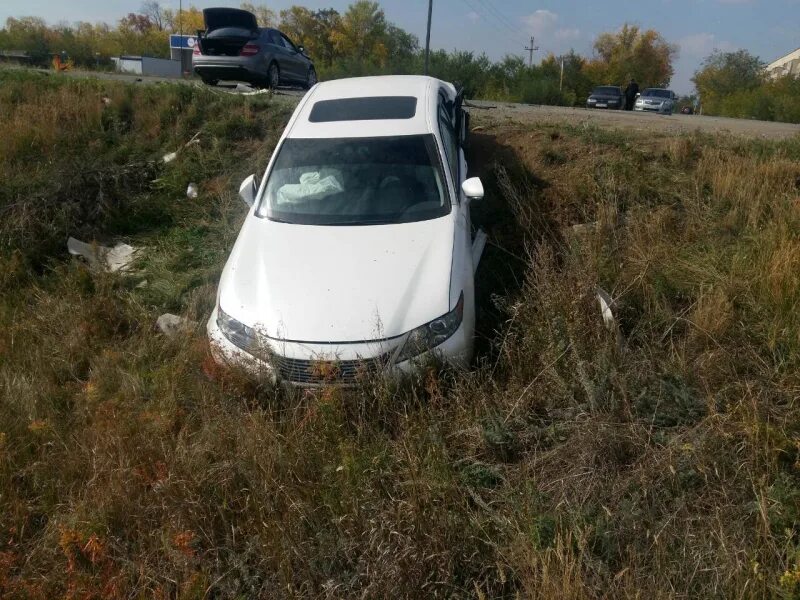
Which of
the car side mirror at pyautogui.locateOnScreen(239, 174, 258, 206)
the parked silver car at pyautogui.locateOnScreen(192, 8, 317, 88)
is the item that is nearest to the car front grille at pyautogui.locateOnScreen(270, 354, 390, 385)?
the car side mirror at pyautogui.locateOnScreen(239, 174, 258, 206)

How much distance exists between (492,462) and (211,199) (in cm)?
598

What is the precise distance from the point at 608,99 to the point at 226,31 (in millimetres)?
20608

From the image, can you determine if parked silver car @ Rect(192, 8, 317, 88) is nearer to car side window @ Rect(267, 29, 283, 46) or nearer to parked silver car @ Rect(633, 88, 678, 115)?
car side window @ Rect(267, 29, 283, 46)

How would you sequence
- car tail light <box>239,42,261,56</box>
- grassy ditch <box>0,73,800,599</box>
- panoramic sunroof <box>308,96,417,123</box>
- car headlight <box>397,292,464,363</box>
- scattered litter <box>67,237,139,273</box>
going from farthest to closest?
car tail light <box>239,42,261,56</box>, scattered litter <box>67,237,139,273</box>, panoramic sunroof <box>308,96,417,123</box>, car headlight <box>397,292,464,363</box>, grassy ditch <box>0,73,800,599</box>

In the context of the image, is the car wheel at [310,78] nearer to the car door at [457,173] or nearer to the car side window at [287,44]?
the car side window at [287,44]

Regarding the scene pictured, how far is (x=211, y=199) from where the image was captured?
825 cm

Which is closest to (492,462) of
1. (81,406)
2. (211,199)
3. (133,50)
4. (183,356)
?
(183,356)

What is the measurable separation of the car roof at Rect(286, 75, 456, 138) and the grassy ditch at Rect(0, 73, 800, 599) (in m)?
1.51

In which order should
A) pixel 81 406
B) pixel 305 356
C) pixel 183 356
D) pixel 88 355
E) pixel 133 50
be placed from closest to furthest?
pixel 305 356 → pixel 81 406 → pixel 183 356 → pixel 88 355 → pixel 133 50

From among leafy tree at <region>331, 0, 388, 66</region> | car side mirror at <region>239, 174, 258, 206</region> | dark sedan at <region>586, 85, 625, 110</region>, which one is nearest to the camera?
car side mirror at <region>239, 174, 258, 206</region>

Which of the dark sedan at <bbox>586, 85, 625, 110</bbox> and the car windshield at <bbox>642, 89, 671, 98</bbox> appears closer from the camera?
the car windshield at <bbox>642, 89, 671, 98</bbox>

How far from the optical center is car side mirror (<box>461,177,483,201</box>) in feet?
16.8

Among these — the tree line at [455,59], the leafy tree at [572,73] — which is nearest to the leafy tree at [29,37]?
the tree line at [455,59]

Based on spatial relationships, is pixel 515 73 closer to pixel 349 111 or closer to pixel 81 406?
pixel 349 111
